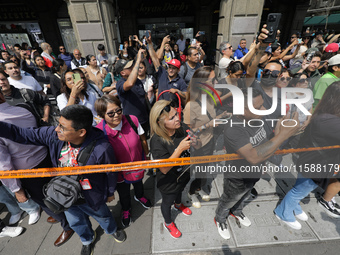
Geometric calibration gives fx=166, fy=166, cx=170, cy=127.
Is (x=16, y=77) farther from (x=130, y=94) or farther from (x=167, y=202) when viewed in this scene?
(x=167, y=202)

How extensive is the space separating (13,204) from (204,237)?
3.25 meters

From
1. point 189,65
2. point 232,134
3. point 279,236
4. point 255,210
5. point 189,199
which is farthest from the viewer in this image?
point 189,65

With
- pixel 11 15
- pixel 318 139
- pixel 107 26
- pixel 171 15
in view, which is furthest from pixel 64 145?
pixel 11 15

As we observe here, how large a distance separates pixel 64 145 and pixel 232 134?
6.25ft

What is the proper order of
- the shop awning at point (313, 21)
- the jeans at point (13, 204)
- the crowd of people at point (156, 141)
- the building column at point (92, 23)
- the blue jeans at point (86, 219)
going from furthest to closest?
the shop awning at point (313, 21) → the building column at point (92, 23) → the jeans at point (13, 204) → the blue jeans at point (86, 219) → the crowd of people at point (156, 141)

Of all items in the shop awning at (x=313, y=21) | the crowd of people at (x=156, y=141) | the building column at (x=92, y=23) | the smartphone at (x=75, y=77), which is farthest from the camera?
the shop awning at (x=313, y=21)

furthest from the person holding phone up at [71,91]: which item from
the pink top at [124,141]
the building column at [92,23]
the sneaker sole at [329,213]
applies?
the building column at [92,23]

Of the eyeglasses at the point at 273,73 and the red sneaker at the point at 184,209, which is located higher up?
the eyeglasses at the point at 273,73

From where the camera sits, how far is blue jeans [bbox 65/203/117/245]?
2.13 meters

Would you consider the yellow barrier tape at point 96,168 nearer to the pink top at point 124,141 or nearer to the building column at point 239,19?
the pink top at point 124,141

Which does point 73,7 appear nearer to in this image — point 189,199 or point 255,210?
point 189,199

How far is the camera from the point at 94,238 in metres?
2.56

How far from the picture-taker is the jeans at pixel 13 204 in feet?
8.74

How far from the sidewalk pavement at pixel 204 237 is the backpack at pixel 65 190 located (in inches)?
48.2
